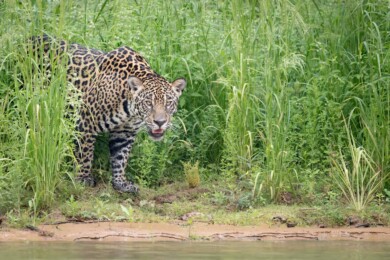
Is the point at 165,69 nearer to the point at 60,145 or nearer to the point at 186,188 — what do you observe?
the point at 186,188

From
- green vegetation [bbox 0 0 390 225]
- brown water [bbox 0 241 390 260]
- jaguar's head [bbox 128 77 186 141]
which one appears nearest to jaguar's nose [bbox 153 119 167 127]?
jaguar's head [bbox 128 77 186 141]

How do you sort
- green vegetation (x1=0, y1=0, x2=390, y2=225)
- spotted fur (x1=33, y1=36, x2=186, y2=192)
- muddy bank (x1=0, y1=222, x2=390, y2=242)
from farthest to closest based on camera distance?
spotted fur (x1=33, y1=36, x2=186, y2=192) → green vegetation (x1=0, y1=0, x2=390, y2=225) → muddy bank (x1=0, y1=222, x2=390, y2=242)

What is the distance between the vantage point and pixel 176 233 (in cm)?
863

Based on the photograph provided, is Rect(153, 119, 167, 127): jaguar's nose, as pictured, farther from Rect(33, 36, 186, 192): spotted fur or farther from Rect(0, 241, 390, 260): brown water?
Rect(0, 241, 390, 260): brown water

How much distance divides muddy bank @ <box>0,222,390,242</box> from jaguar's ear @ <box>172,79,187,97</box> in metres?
1.67

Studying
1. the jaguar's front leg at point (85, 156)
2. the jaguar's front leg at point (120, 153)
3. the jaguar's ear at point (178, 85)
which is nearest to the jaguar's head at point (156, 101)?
the jaguar's ear at point (178, 85)

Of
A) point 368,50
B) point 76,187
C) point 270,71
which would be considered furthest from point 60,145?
point 368,50

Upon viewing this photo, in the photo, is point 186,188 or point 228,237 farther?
point 186,188

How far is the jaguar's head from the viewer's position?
9750mm

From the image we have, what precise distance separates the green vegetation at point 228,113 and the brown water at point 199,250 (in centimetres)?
62

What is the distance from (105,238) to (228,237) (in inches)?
40.6

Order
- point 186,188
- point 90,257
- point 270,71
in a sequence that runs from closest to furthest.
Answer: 1. point 90,257
2. point 270,71
3. point 186,188

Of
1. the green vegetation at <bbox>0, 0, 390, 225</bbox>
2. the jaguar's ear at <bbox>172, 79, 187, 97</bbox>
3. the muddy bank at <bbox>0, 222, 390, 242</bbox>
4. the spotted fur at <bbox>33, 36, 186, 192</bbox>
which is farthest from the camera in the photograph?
the jaguar's ear at <bbox>172, 79, 187, 97</bbox>

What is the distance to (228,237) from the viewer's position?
8.62m
